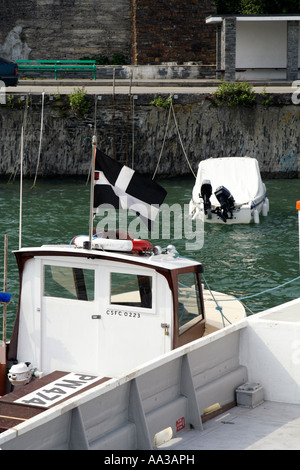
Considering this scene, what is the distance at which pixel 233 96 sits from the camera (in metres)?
31.1

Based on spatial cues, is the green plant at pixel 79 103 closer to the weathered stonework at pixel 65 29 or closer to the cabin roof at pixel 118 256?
the weathered stonework at pixel 65 29

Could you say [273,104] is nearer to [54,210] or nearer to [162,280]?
[54,210]

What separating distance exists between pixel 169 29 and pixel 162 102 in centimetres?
1415

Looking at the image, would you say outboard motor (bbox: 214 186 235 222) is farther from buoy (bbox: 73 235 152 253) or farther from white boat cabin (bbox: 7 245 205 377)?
buoy (bbox: 73 235 152 253)

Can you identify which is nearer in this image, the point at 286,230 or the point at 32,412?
the point at 32,412

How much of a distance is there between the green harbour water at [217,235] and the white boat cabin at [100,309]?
4.66m

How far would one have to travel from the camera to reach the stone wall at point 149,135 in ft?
100.0

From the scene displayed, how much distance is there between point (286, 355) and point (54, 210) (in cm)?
1808

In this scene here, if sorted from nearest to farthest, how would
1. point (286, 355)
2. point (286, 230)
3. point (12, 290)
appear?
point (286, 355)
point (12, 290)
point (286, 230)

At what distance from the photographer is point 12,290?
645 inches

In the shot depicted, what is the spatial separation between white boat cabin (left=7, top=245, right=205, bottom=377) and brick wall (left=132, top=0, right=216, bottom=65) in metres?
35.5

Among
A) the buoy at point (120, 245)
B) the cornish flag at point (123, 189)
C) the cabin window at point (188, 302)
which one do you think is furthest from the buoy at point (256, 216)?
the buoy at point (120, 245)

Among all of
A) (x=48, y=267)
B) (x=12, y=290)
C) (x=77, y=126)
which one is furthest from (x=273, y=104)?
(x=48, y=267)

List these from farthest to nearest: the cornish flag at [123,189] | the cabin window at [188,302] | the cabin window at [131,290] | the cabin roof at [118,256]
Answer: the cornish flag at [123,189]
the cabin window at [188,302]
the cabin window at [131,290]
the cabin roof at [118,256]
